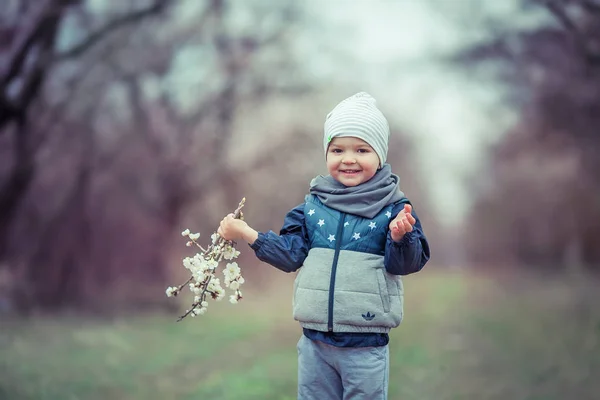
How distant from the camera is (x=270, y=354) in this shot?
152 inches

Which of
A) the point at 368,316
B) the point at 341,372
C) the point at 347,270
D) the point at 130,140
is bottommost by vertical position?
the point at 341,372

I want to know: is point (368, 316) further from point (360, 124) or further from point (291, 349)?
point (291, 349)

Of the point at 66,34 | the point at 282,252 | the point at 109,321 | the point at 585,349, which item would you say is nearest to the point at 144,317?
the point at 109,321

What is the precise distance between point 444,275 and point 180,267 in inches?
70.1

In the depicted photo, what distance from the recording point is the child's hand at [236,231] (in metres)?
1.72

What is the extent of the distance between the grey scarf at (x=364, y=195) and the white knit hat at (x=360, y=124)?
6 centimetres

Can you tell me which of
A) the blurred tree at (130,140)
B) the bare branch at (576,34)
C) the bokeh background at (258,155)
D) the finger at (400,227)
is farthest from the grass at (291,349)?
the finger at (400,227)

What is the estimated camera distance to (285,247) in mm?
1724

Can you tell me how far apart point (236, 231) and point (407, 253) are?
430mm

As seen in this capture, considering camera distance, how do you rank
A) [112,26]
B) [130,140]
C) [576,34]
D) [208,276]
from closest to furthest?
[208,276], [576,34], [112,26], [130,140]

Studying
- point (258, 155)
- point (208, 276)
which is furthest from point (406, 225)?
point (258, 155)

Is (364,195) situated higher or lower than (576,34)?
lower

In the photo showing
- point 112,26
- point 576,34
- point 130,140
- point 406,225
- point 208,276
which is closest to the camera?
point 406,225

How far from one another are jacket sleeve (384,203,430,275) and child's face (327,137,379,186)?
0.18 meters
